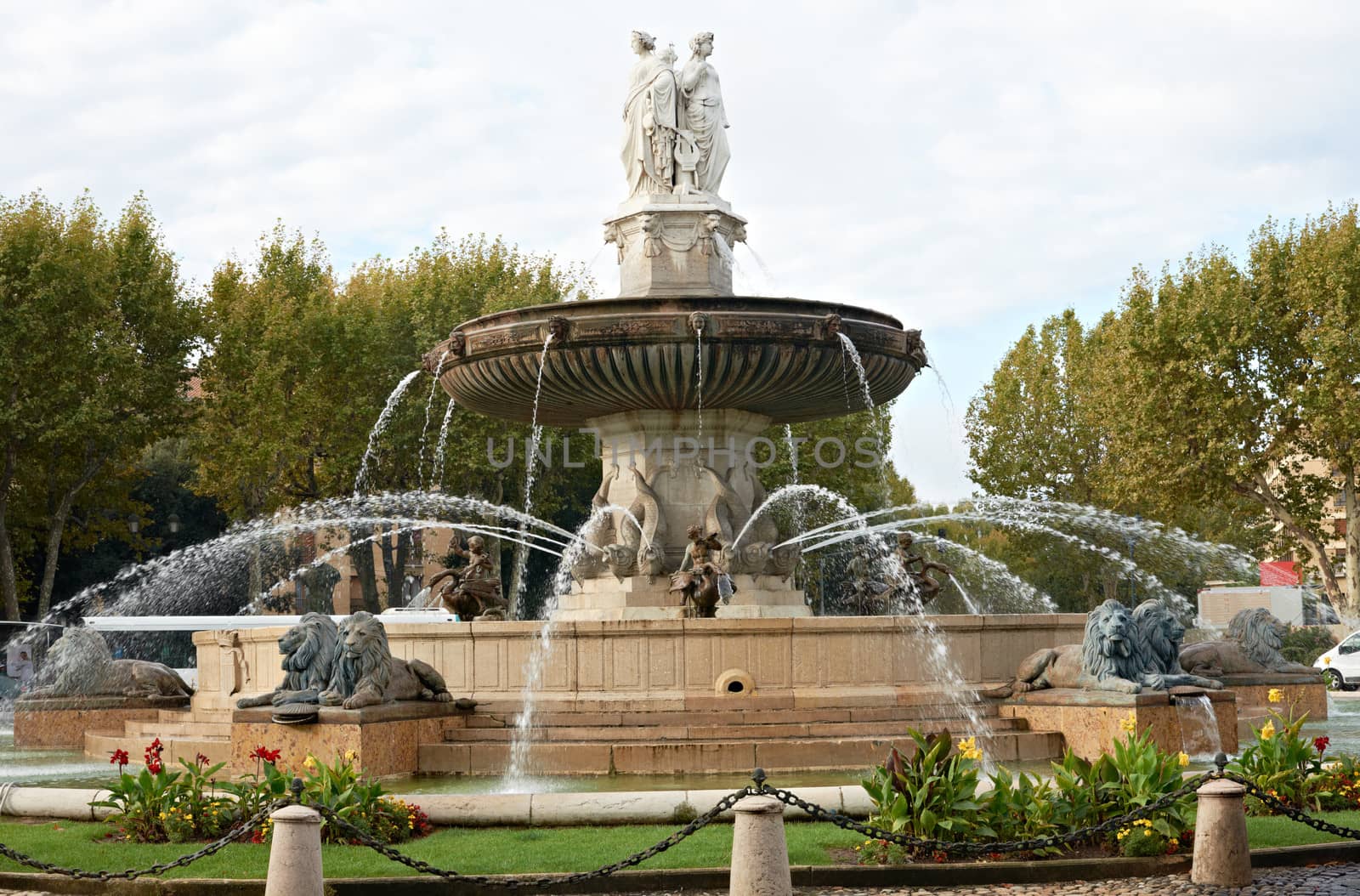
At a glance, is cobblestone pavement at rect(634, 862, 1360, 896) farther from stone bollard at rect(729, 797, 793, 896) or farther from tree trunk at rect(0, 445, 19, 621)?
tree trunk at rect(0, 445, 19, 621)

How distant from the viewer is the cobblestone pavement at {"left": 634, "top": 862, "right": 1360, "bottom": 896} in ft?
23.9

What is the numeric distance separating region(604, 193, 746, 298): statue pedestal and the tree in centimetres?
1696

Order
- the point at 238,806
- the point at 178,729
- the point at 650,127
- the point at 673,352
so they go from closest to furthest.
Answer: the point at 238,806 → the point at 178,729 → the point at 673,352 → the point at 650,127

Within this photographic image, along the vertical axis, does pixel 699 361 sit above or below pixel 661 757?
above

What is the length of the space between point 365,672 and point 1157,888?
618cm

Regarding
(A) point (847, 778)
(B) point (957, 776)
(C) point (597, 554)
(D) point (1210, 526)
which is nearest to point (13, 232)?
(C) point (597, 554)

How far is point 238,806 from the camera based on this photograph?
344 inches

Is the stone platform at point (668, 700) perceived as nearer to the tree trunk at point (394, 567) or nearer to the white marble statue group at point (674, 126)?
the white marble statue group at point (674, 126)

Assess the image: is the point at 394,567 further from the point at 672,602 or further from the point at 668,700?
the point at 668,700

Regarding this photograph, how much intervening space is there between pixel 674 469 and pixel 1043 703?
19.2ft

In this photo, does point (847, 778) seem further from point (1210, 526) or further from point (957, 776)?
point (1210, 526)

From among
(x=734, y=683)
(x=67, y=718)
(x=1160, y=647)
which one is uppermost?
(x=1160, y=647)

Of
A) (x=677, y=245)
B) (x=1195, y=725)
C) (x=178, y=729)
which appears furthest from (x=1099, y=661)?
(x=178, y=729)

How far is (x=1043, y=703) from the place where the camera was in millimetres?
11984
